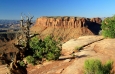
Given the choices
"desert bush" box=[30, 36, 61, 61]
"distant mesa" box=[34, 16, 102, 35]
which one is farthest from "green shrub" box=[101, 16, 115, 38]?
"distant mesa" box=[34, 16, 102, 35]

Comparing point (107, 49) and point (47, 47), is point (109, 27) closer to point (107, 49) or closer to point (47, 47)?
point (107, 49)

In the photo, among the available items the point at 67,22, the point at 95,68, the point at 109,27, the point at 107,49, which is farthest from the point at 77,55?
the point at 67,22

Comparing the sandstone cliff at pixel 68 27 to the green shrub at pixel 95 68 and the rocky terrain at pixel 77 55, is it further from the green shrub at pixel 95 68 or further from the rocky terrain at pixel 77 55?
the green shrub at pixel 95 68

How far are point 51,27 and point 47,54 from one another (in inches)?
3733

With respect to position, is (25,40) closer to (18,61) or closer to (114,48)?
(18,61)

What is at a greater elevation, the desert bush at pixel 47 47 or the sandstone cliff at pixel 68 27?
the desert bush at pixel 47 47

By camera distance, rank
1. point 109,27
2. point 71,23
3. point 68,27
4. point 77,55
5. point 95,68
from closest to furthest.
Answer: point 95,68, point 77,55, point 109,27, point 71,23, point 68,27

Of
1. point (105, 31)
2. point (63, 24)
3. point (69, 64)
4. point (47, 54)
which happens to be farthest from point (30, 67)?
point (63, 24)

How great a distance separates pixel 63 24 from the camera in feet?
385

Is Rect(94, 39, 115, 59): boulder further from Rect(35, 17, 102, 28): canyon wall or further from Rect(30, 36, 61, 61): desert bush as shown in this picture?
Rect(35, 17, 102, 28): canyon wall

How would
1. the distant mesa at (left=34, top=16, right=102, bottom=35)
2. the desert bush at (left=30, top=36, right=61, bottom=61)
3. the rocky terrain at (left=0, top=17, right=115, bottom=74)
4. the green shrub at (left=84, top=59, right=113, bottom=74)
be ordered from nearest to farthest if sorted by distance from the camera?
the green shrub at (left=84, top=59, right=113, bottom=74) → the desert bush at (left=30, top=36, right=61, bottom=61) → the rocky terrain at (left=0, top=17, right=115, bottom=74) → the distant mesa at (left=34, top=16, right=102, bottom=35)

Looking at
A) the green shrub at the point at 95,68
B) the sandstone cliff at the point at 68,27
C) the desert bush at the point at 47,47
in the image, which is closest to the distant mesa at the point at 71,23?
the sandstone cliff at the point at 68,27

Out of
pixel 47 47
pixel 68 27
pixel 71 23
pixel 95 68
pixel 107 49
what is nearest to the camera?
pixel 95 68

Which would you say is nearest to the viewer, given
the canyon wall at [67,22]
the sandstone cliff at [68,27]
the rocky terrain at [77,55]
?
the rocky terrain at [77,55]
